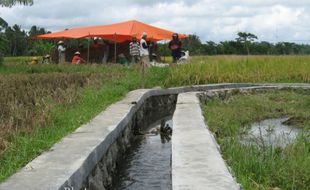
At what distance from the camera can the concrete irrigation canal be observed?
4555mm

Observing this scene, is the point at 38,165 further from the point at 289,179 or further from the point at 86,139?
the point at 289,179

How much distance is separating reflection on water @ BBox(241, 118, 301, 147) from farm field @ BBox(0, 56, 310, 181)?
231 centimetres

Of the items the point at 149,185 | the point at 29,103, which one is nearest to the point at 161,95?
the point at 29,103

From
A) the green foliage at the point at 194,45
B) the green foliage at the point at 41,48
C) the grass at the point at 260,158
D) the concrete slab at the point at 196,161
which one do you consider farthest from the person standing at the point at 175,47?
the green foliage at the point at 194,45

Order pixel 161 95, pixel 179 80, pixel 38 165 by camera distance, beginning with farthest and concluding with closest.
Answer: pixel 179 80
pixel 161 95
pixel 38 165

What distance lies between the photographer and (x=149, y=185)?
635 centimetres

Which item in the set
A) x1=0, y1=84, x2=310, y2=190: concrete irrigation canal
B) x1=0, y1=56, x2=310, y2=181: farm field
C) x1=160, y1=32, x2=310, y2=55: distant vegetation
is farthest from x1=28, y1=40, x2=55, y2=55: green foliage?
x1=0, y1=84, x2=310, y2=190: concrete irrigation canal

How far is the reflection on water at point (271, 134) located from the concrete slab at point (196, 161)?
1.93ft

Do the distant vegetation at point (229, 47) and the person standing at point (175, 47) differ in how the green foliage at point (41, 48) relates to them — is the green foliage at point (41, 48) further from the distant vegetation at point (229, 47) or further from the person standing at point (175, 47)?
the person standing at point (175, 47)

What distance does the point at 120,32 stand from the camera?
82.4ft

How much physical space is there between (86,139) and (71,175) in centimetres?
157

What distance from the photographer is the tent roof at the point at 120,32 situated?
2500 cm

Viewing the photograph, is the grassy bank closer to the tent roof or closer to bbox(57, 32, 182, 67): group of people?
bbox(57, 32, 182, 67): group of people

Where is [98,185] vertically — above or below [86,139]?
below
